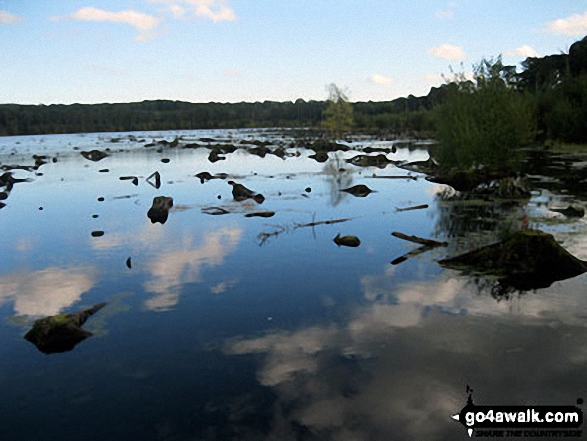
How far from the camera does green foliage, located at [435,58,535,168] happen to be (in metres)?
43.0

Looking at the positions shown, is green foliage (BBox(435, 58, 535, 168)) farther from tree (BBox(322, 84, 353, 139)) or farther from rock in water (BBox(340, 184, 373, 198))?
tree (BBox(322, 84, 353, 139))

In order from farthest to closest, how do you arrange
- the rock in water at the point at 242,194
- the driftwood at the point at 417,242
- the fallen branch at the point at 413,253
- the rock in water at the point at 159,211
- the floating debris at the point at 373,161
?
1. the floating debris at the point at 373,161
2. the rock in water at the point at 242,194
3. the rock in water at the point at 159,211
4. the driftwood at the point at 417,242
5. the fallen branch at the point at 413,253

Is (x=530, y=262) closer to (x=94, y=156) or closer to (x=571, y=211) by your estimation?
(x=571, y=211)

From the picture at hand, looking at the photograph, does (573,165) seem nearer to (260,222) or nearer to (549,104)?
(549,104)

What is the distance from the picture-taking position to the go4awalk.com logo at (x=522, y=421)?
32.8 ft

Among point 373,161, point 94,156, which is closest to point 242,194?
point 373,161

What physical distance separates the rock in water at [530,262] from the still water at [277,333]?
84cm

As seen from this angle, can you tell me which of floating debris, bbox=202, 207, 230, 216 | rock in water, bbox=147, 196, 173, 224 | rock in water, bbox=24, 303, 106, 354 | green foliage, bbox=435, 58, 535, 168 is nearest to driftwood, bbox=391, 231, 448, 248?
floating debris, bbox=202, 207, 230, 216

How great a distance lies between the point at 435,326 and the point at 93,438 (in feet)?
32.2

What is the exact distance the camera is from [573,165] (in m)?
52.2

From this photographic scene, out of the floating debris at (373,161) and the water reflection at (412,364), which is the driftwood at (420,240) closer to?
the water reflection at (412,364)

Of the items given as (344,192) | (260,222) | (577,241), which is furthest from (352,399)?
(344,192)

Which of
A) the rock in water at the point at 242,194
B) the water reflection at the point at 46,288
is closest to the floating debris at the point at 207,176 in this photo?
the rock in water at the point at 242,194

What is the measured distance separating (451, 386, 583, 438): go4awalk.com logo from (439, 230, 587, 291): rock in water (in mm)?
8308
